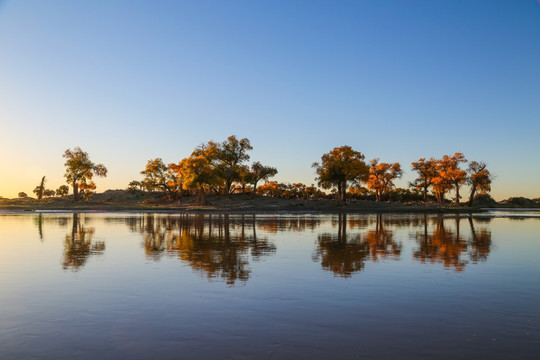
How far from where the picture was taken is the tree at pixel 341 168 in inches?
2896

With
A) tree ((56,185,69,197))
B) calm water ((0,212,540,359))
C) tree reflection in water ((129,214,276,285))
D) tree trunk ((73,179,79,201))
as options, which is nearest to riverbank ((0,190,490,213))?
tree trunk ((73,179,79,201))

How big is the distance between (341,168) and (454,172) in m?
24.4

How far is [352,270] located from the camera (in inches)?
496

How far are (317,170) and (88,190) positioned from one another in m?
49.2

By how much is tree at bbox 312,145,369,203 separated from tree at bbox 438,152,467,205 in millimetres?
18121

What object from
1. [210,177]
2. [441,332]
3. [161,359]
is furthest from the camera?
[210,177]

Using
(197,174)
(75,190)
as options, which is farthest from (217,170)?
(75,190)

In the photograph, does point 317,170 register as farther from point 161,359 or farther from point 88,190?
point 161,359

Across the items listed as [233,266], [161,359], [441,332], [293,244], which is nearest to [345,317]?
[441,332]

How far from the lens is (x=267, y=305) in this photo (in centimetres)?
841

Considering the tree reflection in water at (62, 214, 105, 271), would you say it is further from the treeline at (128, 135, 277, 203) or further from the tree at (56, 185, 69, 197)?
the tree at (56, 185, 69, 197)

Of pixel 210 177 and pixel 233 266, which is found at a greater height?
pixel 210 177

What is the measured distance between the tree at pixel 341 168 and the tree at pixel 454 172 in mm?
18121

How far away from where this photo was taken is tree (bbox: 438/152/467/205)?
79562 mm
